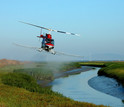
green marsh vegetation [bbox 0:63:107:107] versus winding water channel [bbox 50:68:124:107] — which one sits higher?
green marsh vegetation [bbox 0:63:107:107]

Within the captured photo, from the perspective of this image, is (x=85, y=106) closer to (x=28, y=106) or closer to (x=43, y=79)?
(x=28, y=106)

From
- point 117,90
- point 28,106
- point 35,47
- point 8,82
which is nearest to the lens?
point 28,106

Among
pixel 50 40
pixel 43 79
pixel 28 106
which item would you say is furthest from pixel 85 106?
pixel 43 79

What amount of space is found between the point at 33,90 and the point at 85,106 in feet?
39.0

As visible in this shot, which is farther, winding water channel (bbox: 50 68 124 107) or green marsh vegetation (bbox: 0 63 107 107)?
winding water channel (bbox: 50 68 124 107)

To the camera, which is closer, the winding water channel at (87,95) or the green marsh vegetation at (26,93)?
the green marsh vegetation at (26,93)

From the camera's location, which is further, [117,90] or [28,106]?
[117,90]

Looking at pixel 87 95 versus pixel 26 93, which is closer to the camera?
pixel 26 93

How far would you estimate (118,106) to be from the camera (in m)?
26.9

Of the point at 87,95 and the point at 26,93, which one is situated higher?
the point at 26,93

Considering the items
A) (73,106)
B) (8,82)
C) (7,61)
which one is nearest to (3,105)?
(73,106)

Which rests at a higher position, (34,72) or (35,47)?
(35,47)

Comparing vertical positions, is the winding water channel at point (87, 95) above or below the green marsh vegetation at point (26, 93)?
below

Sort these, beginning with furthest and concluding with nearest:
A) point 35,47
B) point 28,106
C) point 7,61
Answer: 1. point 7,61
2. point 35,47
3. point 28,106
